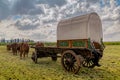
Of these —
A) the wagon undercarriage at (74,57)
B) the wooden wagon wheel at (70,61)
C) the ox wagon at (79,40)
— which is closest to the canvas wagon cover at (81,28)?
the ox wagon at (79,40)

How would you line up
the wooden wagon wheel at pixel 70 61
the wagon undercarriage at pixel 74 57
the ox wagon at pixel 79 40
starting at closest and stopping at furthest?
the wagon undercarriage at pixel 74 57, the ox wagon at pixel 79 40, the wooden wagon wheel at pixel 70 61

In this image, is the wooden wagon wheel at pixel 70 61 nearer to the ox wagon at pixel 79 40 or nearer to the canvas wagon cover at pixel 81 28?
the ox wagon at pixel 79 40

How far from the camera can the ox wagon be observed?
979 cm

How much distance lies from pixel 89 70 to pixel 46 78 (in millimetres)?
3498

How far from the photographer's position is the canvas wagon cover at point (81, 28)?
9967mm

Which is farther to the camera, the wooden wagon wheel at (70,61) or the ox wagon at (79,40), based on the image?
the wooden wagon wheel at (70,61)

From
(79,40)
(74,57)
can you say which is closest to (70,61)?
(74,57)

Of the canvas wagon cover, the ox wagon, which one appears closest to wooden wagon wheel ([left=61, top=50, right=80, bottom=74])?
the ox wagon

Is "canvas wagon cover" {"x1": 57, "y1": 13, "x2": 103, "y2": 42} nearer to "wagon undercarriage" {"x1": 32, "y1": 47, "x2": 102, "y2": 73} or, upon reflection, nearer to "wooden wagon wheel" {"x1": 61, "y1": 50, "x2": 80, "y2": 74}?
"wagon undercarriage" {"x1": 32, "y1": 47, "x2": 102, "y2": 73}

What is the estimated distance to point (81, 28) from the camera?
10125 mm

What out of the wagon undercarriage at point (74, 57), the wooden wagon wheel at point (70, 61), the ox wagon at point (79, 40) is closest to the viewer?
the wagon undercarriage at point (74, 57)

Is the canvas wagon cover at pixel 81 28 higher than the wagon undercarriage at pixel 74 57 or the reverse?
higher

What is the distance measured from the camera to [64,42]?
11219 millimetres

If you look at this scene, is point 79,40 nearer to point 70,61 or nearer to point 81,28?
point 81,28
